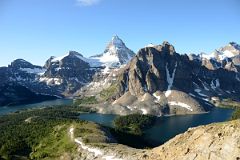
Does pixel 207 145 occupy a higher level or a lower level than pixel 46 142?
higher

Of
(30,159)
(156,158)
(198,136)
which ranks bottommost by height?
(30,159)

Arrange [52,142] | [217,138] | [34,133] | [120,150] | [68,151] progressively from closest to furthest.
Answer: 1. [217,138]
2. [120,150]
3. [68,151]
4. [52,142]
5. [34,133]

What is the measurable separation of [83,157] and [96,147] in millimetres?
6483

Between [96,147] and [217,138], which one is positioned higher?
[217,138]

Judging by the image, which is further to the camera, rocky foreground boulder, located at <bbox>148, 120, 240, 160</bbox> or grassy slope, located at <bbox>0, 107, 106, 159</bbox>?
grassy slope, located at <bbox>0, 107, 106, 159</bbox>

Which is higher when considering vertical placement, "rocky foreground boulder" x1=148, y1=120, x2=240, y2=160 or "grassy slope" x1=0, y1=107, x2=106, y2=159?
"rocky foreground boulder" x1=148, y1=120, x2=240, y2=160

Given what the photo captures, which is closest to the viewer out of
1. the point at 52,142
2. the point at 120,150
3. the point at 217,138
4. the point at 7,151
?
the point at 217,138

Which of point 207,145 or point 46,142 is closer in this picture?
point 207,145

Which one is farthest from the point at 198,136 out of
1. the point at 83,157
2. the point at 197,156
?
the point at 83,157

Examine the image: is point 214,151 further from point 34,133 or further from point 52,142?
point 34,133

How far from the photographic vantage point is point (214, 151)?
76625mm

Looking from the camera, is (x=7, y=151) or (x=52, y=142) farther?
(x=52, y=142)

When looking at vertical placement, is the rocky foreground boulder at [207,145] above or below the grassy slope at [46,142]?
above

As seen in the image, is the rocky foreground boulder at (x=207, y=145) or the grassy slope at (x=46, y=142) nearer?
the rocky foreground boulder at (x=207, y=145)
